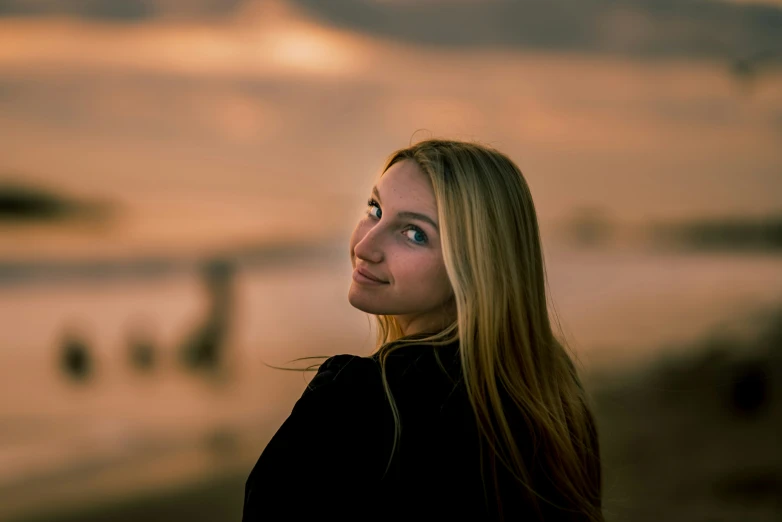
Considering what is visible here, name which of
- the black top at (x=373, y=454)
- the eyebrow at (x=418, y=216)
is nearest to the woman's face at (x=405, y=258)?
the eyebrow at (x=418, y=216)

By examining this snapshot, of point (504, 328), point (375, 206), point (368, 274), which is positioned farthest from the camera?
point (375, 206)

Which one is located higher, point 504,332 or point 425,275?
point 425,275

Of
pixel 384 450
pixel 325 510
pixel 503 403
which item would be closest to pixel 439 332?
pixel 503 403

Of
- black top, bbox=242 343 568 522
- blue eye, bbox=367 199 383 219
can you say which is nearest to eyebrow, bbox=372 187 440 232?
blue eye, bbox=367 199 383 219

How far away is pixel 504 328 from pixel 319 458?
1.64 ft

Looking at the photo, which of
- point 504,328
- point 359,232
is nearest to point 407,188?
point 359,232

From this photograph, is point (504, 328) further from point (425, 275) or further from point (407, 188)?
point (407, 188)

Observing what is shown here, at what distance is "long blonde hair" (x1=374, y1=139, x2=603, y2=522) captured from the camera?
206 cm

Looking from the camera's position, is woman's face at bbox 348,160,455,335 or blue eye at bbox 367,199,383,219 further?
blue eye at bbox 367,199,383,219

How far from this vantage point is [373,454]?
1.96 meters

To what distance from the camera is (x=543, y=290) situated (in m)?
2.29

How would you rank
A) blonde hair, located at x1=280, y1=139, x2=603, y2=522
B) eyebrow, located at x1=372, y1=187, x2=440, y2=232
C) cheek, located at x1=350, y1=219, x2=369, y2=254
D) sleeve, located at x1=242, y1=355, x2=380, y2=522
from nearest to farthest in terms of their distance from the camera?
sleeve, located at x1=242, y1=355, x2=380, y2=522 < blonde hair, located at x1=280, y1=139, x2=603, y2=522 < eyebrow, located at x1=372, y1=187, x2=440, y2=232 < cheek, located at x1=350, y1=219, x2=369, y2=254

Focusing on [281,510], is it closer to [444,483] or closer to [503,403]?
[444,483]

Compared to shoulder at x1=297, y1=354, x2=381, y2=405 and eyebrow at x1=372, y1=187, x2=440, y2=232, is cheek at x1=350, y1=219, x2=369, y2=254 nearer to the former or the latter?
eyebrow at x1=372, y1=187, x2=440, y2=232
